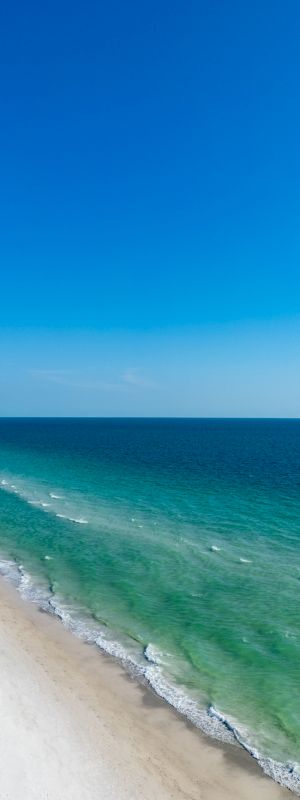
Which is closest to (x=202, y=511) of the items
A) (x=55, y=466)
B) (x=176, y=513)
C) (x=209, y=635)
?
(x=176, y=513)

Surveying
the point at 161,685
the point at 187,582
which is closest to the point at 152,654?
the point at 161,685

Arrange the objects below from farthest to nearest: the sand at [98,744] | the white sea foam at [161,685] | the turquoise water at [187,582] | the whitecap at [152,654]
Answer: the whitecap at [152,654] < the turquoise water at [187,582] < the white sea foam at [161,685] < the sand at [98,744]

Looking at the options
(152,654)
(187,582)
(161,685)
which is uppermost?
(187,582)

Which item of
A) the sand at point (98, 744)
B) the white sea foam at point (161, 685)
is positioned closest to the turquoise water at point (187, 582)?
the white sea foam at point (161, 685)

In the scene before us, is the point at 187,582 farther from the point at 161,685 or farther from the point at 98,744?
the point at 98,744

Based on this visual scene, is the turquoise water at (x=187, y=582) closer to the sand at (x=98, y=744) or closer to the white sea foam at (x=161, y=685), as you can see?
the white sea foam at (x=161, y=685)

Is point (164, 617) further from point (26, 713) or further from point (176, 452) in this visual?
point (176, 452)
